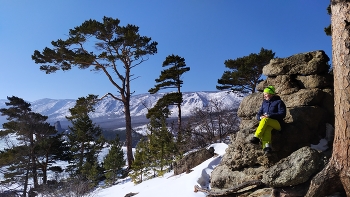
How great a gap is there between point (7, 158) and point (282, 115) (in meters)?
21.8

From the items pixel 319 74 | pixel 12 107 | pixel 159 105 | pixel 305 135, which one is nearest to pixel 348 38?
pixel 305 135

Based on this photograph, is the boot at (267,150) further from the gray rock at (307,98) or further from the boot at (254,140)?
the gray rock at (307,98)

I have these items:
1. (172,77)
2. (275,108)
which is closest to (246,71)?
(172,77)

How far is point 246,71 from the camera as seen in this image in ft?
59.1

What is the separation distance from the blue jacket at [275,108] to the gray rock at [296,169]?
94cm

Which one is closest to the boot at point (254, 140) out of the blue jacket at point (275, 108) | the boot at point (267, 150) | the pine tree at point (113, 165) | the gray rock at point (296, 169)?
the boot at point (267, 150)

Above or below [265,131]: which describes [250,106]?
above

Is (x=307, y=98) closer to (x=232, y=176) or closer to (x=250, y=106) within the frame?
(x=250, y=106)

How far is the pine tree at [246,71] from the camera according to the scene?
1776 cm

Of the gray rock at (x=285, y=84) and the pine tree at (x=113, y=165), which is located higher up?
the gray rock at (x=285, y=84)

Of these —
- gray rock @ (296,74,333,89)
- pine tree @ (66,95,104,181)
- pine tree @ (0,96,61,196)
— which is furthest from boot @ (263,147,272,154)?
pine tree @ (66,95,104,181)

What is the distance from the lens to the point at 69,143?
2598 cm

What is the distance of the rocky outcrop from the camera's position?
14.6 feet

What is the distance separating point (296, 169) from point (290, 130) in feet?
4.60
